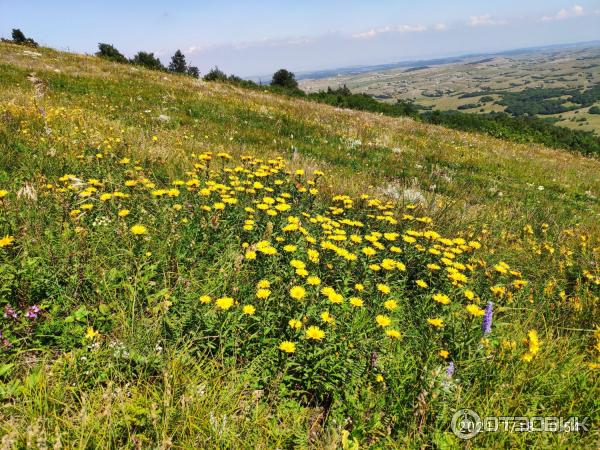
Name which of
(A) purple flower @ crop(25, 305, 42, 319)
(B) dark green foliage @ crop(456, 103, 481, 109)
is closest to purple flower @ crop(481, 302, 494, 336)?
(A) purple flower @ crop(25, 305, 42, 319)

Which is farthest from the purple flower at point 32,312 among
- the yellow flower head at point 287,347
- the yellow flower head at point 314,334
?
the yellow flower head at point 314,334

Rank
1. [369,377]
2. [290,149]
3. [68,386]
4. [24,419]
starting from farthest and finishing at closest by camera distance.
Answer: [290,149] < [369,377] < [68,386] < [24,419]

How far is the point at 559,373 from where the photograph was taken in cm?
279

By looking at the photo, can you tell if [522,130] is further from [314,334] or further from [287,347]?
[287,347]

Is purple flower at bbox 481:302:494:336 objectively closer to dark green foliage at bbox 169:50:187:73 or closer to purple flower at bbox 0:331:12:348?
purple flower at bbox 0:331:12:348

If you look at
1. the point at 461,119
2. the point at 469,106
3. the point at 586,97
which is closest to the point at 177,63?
the point at 461,119

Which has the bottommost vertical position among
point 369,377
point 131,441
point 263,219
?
point 369,377

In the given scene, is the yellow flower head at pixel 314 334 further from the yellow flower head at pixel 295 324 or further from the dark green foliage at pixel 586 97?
the dark green foliage at pixel 586 97

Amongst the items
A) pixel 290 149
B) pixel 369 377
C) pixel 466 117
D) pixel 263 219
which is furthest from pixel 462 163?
pixel 466 117

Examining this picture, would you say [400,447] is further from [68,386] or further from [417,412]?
[68,386]

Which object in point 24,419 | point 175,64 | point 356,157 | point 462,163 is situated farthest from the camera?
point 175,64

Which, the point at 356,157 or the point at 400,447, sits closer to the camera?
the point at 400,447

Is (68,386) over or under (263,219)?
under

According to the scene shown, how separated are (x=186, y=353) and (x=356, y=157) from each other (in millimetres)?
9222
